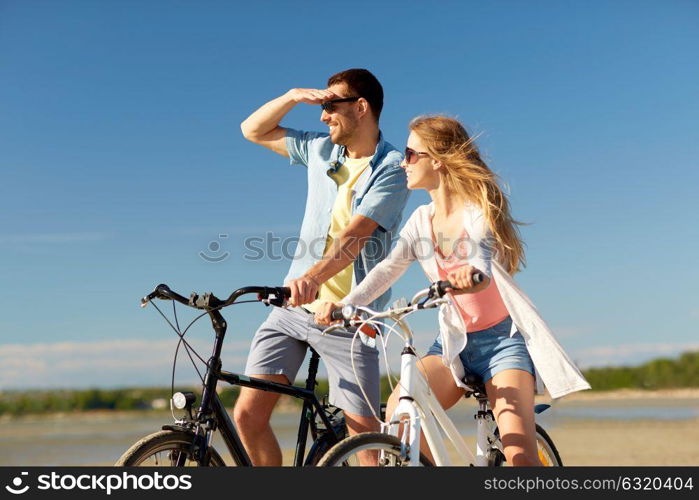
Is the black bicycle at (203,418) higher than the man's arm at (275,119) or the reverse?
the reverse

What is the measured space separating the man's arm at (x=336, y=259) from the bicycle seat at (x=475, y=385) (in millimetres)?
863

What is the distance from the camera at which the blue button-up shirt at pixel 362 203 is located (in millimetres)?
4211

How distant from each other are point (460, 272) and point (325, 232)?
141cm

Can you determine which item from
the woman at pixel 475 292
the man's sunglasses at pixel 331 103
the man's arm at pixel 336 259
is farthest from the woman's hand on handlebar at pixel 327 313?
the man's sunglasses at pixel 331 103

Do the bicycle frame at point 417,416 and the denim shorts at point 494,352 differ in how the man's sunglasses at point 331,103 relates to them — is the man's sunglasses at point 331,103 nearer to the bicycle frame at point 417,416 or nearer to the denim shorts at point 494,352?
the denim shorts at point 494,352

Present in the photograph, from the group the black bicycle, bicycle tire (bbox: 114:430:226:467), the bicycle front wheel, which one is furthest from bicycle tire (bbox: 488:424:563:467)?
bicycle tire (bbox: 114:430:226:467)

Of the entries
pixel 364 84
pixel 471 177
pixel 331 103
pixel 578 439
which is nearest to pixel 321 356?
pixel 471 177

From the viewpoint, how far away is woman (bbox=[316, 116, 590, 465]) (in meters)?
3.52

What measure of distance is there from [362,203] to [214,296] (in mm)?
1182
